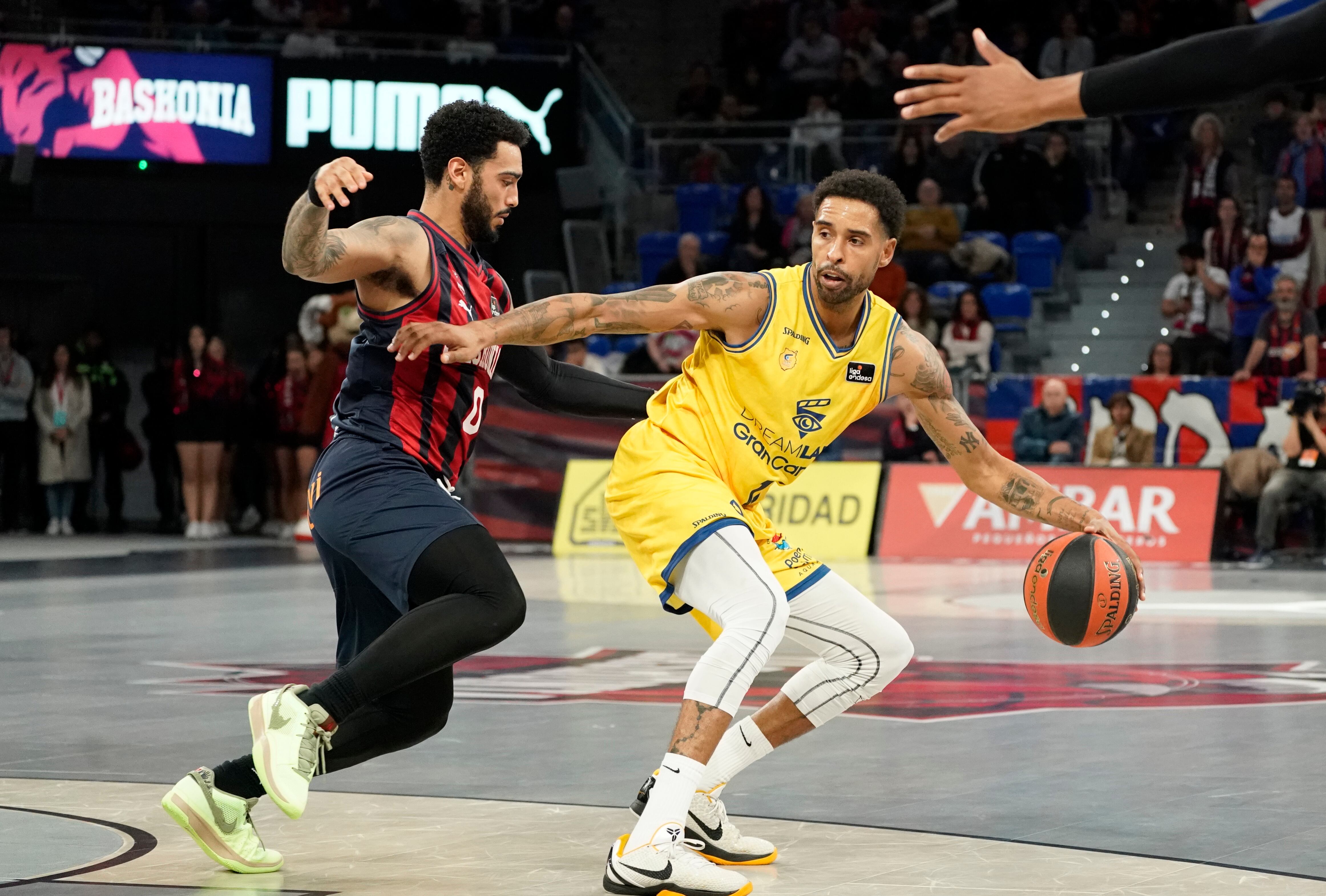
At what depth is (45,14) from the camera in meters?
19.2

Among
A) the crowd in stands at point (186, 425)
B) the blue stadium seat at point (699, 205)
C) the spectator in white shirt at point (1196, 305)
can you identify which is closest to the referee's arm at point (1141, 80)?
the spectator in white shirt at point (1196, 305)

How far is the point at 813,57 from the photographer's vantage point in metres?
22.0

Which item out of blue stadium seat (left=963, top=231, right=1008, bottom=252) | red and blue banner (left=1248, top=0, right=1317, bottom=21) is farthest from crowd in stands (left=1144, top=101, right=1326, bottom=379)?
red and blue banner (left=1248, top=0, right=1317, bottom=21)

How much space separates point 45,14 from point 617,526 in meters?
16.2

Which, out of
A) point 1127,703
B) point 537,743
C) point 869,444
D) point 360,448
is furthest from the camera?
point 869,444

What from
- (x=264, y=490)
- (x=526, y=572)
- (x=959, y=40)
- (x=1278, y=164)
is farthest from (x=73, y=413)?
(x=1278, y=164)

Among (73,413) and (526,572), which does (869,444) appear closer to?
(526,572)

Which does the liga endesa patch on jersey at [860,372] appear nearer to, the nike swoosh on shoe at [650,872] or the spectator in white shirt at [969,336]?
the nike swoosh on shoe at [650,872]

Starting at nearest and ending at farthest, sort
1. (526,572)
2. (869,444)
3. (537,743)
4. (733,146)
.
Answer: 1. (537,743)
2. (526,572)
3. (869,444)
4. (733,146)

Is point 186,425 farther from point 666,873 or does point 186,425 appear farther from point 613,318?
point 666,873

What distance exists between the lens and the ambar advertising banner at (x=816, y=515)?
53.6 feet

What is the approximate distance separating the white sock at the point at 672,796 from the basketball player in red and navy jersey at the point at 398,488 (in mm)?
579

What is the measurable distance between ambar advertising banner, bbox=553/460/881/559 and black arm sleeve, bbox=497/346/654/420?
10414mm

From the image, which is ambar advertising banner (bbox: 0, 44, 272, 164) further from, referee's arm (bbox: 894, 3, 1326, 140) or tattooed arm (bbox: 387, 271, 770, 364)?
referee's arm (bbox: 894, 3, 1326, 140)
